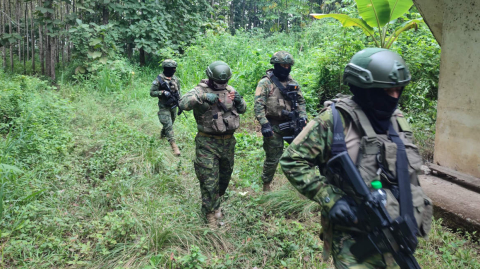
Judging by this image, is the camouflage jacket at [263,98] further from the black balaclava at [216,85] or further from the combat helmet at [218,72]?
the combat helmet at [218,72]

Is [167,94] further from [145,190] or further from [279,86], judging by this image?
[279,86]

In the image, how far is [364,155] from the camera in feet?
5.92

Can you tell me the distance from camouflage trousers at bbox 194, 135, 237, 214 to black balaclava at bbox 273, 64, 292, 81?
1310 mm

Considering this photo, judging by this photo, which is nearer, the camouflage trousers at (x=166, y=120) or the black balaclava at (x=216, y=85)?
the black balaclava at (x=216, y=85)

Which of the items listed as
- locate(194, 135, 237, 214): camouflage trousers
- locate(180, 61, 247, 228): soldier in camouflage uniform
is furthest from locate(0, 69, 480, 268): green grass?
locate(180, 61, 247, 228): soldier in camouflage uniform

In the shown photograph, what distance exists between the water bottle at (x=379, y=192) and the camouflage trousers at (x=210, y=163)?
2.36 meters

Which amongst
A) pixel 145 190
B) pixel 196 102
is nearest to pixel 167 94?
pixel 145 190

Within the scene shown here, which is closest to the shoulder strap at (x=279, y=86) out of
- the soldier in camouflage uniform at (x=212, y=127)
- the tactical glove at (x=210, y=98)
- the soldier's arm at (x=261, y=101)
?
the soldier's arm at (x=261, y=101)

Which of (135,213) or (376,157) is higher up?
(376,157)

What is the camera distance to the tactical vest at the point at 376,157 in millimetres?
1779

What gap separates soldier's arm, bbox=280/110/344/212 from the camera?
190 centimetres

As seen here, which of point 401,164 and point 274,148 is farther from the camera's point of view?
point 274,148

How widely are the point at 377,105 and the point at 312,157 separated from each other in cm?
47

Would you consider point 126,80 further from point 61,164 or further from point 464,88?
point 464,88
